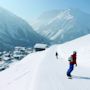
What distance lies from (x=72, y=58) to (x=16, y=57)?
11527 centimetres

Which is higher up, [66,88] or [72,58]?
[72,58]

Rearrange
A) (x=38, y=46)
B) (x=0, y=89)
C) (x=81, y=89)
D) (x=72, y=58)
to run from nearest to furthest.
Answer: (x=81, y=89)
(x=72, y=58)
(x=0, y=89)
(x=38, y=46)

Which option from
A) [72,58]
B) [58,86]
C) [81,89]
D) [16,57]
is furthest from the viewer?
[16,57]

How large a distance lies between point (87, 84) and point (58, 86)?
181 centimetres

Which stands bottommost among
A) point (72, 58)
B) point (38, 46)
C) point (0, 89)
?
point (0, 89)

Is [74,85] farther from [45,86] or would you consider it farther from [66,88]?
[45,86]

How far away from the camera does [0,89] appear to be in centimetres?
1834

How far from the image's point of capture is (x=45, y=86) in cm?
1218

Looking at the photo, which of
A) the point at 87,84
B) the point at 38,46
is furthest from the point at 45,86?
the point at 38,46

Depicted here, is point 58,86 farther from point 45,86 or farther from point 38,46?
point 38,46

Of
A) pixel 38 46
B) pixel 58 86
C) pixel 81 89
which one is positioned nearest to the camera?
pixel 81 89

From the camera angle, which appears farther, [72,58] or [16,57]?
[16,57]

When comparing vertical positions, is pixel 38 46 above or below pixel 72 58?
above

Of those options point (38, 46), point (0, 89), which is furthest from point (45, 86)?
point (38, 46)
